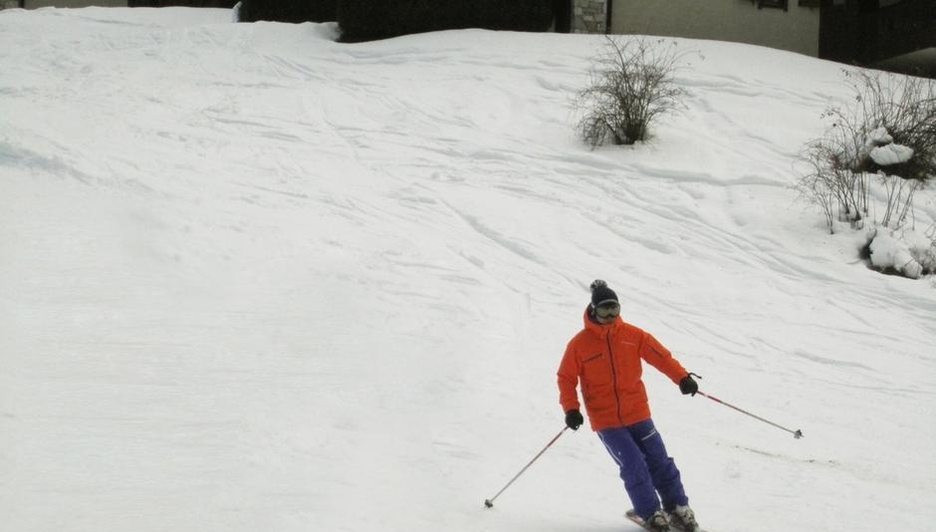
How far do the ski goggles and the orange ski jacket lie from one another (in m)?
0.10

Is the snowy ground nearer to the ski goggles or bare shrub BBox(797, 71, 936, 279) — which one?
bare shrub BBox(797, 71, 936, 279)

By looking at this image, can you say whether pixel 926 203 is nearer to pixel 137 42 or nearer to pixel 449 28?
pixel 449 28

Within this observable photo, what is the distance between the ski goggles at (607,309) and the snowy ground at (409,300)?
1.24 m

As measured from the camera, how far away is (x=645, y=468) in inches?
233

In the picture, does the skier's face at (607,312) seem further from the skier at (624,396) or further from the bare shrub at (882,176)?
the bare shrub at (882,176)

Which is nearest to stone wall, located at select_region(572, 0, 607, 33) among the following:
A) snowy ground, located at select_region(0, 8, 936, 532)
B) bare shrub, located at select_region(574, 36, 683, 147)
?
snowy ground, located at select_region(0, 8, 936, 532)

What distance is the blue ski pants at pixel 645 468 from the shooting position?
5898 millimetres

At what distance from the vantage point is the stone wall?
71.7ft

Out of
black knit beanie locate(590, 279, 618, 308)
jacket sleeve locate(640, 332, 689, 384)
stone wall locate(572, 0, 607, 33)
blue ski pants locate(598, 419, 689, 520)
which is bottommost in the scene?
blue ski pants locate(598, 419, 689, 520)

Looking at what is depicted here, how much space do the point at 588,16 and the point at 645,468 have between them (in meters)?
17.3

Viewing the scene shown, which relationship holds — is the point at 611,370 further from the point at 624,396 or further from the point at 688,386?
the point at 688,386

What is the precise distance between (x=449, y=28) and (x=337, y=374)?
A: 1436 centimetres

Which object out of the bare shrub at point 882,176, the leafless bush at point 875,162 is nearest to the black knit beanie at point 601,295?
the bare shrub at point 882,176

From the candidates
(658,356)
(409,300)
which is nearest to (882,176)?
(409,300)
